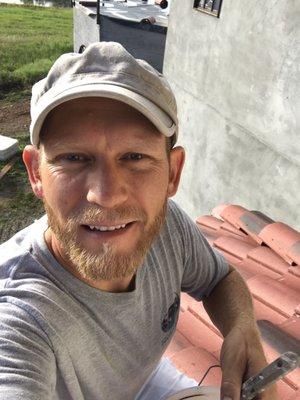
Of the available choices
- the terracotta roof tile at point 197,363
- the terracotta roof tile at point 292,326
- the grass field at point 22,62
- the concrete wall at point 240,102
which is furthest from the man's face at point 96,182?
the grass field at point 22,62

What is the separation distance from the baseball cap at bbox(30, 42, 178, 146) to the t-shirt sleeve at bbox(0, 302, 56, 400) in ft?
2.24

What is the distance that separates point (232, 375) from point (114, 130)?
3.51 feet

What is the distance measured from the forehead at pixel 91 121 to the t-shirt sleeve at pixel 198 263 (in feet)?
2.36

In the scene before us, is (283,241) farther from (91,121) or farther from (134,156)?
(91,121)

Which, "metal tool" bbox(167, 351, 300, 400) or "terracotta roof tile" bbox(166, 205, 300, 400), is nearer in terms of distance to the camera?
"metal tool" bbox(167, 351, 300, 400)

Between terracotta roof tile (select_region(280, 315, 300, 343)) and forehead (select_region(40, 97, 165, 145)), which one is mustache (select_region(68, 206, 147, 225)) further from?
terracotta roof tile (select_region(280, 315, 300, 343))

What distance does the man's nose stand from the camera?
58.6 inches

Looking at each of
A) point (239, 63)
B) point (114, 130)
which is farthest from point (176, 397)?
point (239, 63)

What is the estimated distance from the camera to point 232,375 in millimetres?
1658

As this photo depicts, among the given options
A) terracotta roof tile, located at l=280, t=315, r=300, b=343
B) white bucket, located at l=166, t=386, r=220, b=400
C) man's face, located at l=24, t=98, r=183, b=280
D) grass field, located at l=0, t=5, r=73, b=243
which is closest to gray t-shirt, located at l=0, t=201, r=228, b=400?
man's face, located at l=24, t=98, r=183, b=280

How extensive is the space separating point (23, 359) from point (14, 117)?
13455 mm

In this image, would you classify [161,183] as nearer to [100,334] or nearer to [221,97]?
[100,334]

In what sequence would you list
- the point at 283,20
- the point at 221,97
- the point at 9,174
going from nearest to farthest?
the point at 283,20, the point at 221,97, the point at 9,174

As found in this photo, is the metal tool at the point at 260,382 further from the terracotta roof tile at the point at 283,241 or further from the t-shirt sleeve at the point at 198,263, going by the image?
the terracotta roof tile at the point at 283,241
